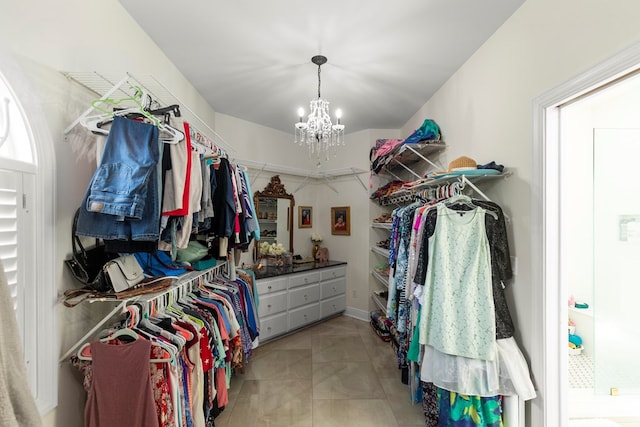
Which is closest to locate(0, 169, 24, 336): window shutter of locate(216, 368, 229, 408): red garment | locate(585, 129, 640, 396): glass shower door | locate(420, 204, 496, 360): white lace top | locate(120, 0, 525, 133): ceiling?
locate(216, 368, 229, 408): red garment

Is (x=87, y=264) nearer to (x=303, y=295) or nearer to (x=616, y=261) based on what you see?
(x=303, y=295)

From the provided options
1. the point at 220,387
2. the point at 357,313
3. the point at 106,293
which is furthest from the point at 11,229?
the point at 357,313

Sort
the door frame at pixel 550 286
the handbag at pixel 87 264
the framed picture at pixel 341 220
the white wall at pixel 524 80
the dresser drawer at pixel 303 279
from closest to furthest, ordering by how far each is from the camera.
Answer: the white wall at pixel 524 80, the handbag at pixel 87 264, the door frame at pixel 550 286, the dresser drawer at pixel 303 279, the framed picture at pixel 341 220

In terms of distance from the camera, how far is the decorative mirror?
385cm

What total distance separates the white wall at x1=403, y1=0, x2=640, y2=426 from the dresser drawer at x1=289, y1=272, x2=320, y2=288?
7.65 ft

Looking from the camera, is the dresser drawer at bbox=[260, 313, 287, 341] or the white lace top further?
the dresser drawer at bbox=[260, 313, 287, 341]

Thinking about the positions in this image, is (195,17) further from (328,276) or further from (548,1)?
(328,276)

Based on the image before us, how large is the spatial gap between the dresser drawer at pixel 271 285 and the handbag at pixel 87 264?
1.85 metres

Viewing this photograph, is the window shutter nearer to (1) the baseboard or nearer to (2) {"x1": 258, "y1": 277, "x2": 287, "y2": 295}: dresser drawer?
(2) {"x1": 258, "y1": 277, "x2": 287, "y2": 295}: dresser drawer

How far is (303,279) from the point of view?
357 centimetres

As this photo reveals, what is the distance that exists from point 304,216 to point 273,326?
1.72m

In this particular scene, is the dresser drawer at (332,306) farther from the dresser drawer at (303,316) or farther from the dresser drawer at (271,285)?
the dresser drawer at (271,285)

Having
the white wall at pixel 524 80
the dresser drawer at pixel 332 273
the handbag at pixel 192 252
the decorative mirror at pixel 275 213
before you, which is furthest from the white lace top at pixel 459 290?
the decorative mirror at pixel 275 213

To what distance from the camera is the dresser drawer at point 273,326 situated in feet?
10.3
